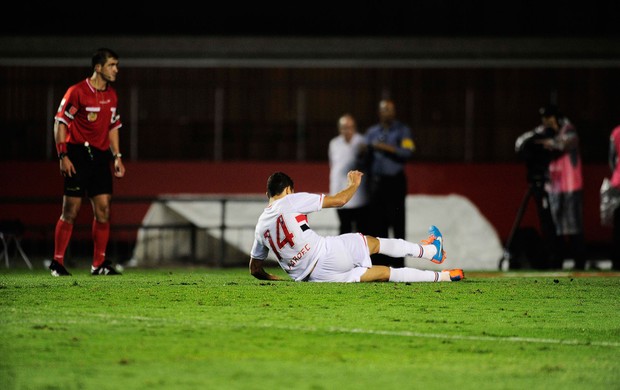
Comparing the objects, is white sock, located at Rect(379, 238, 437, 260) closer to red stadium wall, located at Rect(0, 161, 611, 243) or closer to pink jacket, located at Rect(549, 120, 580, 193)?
pink jacket, located at Rect(549, 120, 580, 193)

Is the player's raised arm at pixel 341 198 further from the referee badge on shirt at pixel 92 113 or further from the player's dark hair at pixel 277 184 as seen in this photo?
the referee badge on shirt at pixel 92 113

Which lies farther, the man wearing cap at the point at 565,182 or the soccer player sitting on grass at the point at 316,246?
the man wearing cap at the point at 565,182

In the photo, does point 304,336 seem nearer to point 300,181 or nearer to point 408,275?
point 408,275

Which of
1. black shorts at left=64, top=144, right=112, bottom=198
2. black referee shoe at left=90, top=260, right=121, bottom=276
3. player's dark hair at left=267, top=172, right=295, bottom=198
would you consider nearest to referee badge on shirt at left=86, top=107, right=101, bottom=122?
black shorts at left=64, top=144, right=112, bottom=198

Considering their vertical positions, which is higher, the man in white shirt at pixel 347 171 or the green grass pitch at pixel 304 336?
the man in white shirt at pixel 347 171

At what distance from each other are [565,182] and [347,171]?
3.07m

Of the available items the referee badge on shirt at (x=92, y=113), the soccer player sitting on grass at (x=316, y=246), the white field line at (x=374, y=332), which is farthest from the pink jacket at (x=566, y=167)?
the white field line at (x=374, y=332)

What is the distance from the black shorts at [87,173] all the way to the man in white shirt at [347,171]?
3.20 metres

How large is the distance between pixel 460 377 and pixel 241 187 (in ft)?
54.2

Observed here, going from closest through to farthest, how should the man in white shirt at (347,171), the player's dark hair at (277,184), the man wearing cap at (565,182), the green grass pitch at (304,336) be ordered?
the green grass pitch at (304,336) → the player's dark hair at (277,184) → the man in white shirt at (347,171) → the man wearing cap at (565,182)

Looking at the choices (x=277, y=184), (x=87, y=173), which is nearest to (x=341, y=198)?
(x=277, y=184)

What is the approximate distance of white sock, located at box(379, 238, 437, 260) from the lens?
10703 millimetres

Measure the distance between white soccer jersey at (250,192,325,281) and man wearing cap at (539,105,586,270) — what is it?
5826mm

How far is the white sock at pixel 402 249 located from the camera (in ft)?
35.1
